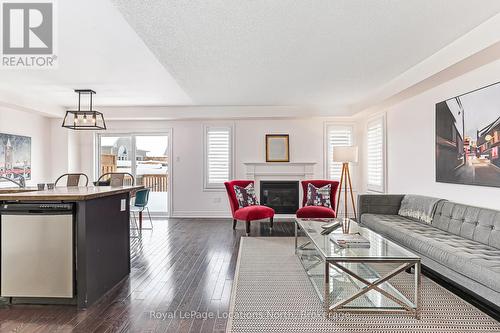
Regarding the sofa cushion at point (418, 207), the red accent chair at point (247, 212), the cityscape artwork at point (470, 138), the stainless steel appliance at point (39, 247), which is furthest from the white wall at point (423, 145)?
the stainless steel appliance at point (39, 247)

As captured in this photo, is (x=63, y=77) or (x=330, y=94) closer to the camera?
(x=63, y=77)

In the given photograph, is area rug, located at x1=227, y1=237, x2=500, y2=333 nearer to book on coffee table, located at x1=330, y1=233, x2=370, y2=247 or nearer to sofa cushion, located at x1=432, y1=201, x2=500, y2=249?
book on coffee table, located at x1=330, y1=233, x2=370, y2=247

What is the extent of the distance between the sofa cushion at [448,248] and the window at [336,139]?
112 inches

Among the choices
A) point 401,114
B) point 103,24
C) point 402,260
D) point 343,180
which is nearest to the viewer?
point 402,260

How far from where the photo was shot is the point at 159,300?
270 cm

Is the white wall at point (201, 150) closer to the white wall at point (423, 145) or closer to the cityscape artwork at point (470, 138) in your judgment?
the white wall at point (423, 145)

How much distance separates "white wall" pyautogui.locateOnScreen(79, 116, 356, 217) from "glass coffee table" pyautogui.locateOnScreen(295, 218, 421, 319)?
3.61 meters

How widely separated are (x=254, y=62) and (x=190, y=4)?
4.71 ft

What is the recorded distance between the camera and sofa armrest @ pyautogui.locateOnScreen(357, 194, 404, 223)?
4684mm

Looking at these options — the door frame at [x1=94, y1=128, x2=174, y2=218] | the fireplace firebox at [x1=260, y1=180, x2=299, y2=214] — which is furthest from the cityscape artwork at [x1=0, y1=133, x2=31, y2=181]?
the fireplace firebox at [x1=260, y1=180, x2=299, y2=214]

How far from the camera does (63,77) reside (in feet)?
14.7

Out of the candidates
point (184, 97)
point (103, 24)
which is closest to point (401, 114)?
point (184, 97)

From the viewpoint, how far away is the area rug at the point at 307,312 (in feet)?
7.20

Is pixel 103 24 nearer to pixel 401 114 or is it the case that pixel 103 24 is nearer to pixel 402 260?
pixel 402 260
